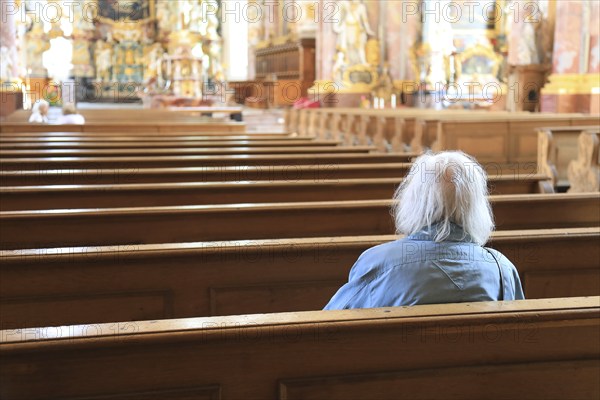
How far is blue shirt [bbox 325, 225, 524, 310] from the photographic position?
1969 mm

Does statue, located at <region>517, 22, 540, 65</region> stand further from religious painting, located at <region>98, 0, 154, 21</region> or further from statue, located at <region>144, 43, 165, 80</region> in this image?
religious painting, located at <region>98, 0, 154, 21</region>

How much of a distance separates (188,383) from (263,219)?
1759mm

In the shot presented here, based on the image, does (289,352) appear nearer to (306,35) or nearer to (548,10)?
(548,10)

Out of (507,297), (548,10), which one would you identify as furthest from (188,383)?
(548,10)

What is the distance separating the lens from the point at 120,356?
1.64m

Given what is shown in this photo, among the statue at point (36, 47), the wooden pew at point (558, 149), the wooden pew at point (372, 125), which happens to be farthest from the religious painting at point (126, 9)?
the wooden pew at point (558, 149)

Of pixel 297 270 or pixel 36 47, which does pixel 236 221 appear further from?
pixel 36 47

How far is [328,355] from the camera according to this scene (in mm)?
1727

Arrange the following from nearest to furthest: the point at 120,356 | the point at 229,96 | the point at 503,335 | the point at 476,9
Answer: the point at 120,356 < the point at 503,335 < the point at 476,9 < the point at 229,96

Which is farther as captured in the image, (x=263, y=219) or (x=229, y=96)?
(x=229, y=96)

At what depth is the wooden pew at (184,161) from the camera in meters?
5.34

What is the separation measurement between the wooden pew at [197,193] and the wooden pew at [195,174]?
0.38 metres

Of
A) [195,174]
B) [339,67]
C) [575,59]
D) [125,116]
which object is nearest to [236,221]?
[195,174]

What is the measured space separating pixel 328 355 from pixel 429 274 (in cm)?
40
